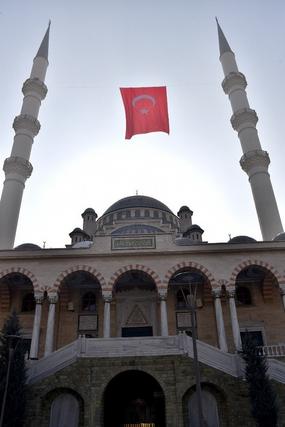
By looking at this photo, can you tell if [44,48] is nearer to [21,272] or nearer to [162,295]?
[21,272]

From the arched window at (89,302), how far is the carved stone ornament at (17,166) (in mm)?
10379

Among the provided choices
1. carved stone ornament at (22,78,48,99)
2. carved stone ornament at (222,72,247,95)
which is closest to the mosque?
carved stone ornament at (22,78,48,99)

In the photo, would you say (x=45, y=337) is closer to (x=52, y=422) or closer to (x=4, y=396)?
(x=52, y=422)

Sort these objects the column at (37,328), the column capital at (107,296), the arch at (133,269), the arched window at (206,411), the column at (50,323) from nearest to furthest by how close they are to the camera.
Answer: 1. the arched window at (206,411)
2. the column at (37,328)
3. the column at (50,323)
4. the column capital at (107,296)
5. the arch at (133,269)

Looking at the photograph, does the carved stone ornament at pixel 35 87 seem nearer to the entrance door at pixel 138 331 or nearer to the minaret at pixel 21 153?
the minaret at pixel 21 153

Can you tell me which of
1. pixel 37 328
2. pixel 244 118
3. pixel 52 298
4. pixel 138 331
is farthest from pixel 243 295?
pixel 244 118

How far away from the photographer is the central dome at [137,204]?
3436 centimetres

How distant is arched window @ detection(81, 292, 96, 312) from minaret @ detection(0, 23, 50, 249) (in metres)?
5.93

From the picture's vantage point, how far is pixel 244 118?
2872 centimetres

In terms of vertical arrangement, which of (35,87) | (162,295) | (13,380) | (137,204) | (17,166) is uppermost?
(35,87)

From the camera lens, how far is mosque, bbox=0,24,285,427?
13.1 metres

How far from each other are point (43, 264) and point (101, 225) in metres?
15.2

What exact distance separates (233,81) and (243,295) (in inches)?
735

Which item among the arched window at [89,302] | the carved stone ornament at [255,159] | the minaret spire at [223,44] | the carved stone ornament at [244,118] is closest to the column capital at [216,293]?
the arched window at [89,302]
